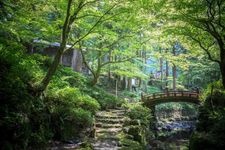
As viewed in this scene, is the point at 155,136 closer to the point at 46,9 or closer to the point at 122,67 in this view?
the point at 122,67

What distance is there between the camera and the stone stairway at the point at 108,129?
14.0 metres

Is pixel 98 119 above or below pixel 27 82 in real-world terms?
below

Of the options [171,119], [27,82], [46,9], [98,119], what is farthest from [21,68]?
[171,119]

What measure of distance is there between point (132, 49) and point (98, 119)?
23.6 ft

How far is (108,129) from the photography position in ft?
57.5

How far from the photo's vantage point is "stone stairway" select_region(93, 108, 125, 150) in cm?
1398

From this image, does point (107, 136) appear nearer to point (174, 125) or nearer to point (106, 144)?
point (106, 144)

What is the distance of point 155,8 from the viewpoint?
13695mm

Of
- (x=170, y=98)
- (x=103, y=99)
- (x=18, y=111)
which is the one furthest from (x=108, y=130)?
(x=170, y=98)

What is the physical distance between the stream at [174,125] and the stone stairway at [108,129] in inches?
160

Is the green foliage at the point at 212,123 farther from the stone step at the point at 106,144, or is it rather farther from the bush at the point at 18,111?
the bush at the point at 18,111

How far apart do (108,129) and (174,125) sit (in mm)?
14158

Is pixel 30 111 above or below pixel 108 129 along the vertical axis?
above

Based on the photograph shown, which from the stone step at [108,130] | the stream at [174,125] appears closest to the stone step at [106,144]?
the stone step at [108,130]
